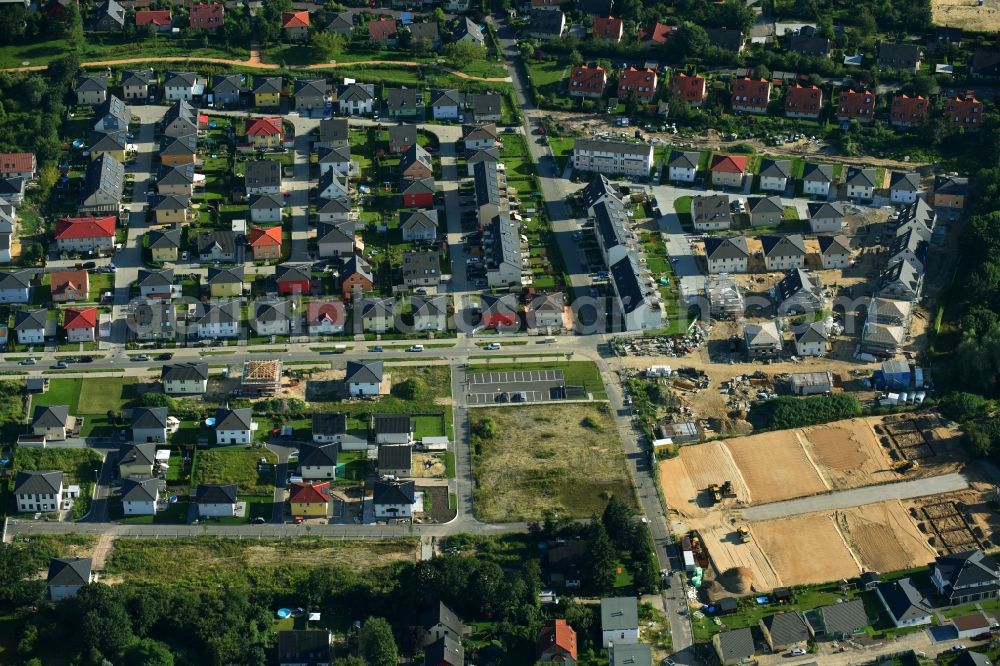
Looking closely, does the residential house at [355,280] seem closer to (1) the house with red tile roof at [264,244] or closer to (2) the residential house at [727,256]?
(1) the house with red tile roof at [264,244]

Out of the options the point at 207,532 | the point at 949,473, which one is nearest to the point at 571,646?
the point at 207,532

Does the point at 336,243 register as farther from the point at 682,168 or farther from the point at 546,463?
the point at 682,168

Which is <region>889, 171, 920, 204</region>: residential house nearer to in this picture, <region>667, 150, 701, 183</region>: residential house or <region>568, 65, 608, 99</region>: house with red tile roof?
<region>667, 150, 701, 183</region>: residential house

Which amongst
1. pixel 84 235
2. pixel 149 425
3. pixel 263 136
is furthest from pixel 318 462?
pixel 263 136

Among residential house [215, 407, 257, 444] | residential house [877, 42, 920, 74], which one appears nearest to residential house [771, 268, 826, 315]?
residential house [877, 42, 920, 74]

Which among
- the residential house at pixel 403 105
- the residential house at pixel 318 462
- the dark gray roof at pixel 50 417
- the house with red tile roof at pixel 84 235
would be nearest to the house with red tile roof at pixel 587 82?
the residential house at pixel 403 105

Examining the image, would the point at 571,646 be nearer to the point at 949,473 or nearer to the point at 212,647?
the point at 212,647
